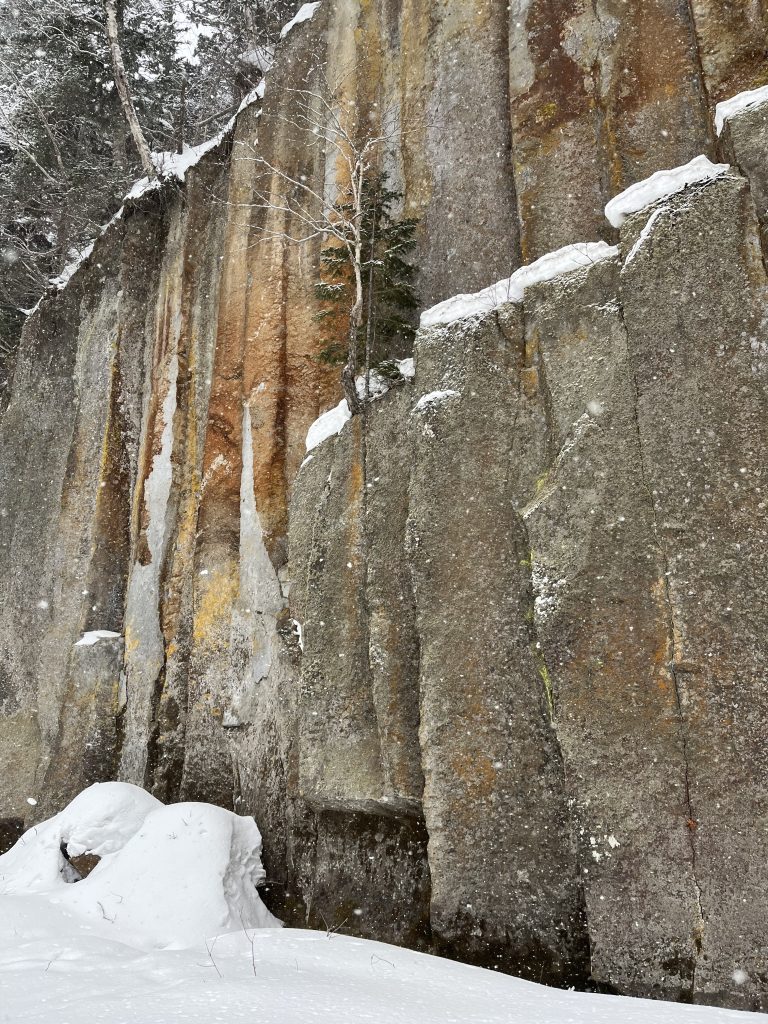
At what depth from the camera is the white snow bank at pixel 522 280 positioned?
23.3 feet

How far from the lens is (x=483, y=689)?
6.47 meters

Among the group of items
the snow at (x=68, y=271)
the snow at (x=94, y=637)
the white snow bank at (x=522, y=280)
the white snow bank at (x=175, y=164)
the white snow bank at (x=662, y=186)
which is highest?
the white snow bank at (x=175, y=164)

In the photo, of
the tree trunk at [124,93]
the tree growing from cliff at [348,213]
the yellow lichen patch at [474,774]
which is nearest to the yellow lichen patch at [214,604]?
the tree growing from cliff at [348,213]

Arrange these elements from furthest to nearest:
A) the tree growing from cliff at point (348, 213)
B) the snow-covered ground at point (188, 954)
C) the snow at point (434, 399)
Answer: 1. the tree growing from cliff at point (348, 213)
2. the snow at point (434, 399)
3. the snow-covered ground at point (188, 954)

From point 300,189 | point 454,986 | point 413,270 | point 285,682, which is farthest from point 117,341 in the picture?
point 454,986

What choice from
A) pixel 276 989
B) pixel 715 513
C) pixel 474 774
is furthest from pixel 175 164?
pixel 276 989

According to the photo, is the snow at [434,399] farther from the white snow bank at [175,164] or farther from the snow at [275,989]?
the white snow bank at [175,164]

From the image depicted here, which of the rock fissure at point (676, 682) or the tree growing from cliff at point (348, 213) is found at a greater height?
the tree growing from cliff at point (348, 213)

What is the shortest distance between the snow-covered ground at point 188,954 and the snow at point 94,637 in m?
2.86

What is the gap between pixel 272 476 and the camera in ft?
33.7

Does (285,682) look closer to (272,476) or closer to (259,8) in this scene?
(272,476)

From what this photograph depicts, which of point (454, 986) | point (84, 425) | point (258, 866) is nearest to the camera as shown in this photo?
point (454, 986)

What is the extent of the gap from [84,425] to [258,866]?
8.29 meters

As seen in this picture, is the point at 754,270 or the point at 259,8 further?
the point at 259,8
